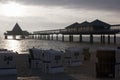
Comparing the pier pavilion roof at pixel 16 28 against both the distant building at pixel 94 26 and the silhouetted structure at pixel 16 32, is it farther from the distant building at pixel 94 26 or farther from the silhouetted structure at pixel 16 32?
the distant building at pixel 94 26

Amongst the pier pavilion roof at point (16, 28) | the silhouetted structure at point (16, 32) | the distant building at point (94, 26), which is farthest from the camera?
the pier pavilion roof at point (16, 28)

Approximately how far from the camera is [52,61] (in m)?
22.3

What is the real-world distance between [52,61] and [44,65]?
96 centimetres

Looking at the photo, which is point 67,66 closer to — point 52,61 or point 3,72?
point 52,61

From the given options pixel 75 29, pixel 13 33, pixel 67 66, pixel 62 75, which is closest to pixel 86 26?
pixel 75 29

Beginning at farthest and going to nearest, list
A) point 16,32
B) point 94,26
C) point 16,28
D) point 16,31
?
point 16,28, point 16,31, point 16,32, point 94,26

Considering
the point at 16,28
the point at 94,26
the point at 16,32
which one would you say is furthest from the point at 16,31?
the point at 94,26

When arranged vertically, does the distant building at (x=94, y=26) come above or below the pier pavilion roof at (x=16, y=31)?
above

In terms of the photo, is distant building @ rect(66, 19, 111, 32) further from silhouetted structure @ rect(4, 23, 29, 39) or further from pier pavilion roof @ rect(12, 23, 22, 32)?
pier pavilion roof @ rect(12, 23, 22, 32)

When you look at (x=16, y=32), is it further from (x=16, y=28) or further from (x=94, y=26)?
(x=94, y=26)

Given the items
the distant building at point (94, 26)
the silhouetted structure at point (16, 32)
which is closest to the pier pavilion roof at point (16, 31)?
the silhouetted structure at point (16, 32)

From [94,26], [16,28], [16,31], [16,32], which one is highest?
[94,26]

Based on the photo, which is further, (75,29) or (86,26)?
(75,29)

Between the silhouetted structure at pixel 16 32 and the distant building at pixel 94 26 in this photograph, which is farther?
the silhouetted structure at pixel 16 32
